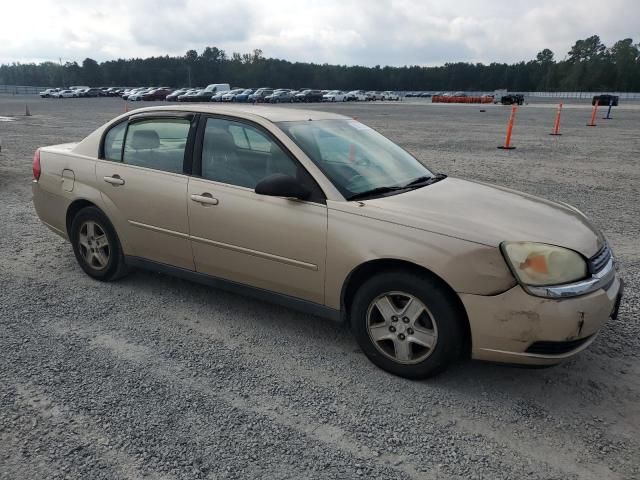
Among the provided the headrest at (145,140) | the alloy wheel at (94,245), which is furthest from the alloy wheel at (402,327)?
the alloy wheel at (94,245)

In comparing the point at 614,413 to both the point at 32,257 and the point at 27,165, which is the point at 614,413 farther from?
the point at 27,165

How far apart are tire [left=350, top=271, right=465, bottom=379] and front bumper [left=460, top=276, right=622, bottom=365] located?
0.13m

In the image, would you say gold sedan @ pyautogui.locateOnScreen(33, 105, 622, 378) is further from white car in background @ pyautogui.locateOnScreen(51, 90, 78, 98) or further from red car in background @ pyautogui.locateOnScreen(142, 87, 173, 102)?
white car in background @ pyautogui.locateOnScreen(51, 90, 78, 98)

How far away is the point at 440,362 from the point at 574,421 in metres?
0.76

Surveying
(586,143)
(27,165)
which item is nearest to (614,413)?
(27,165)

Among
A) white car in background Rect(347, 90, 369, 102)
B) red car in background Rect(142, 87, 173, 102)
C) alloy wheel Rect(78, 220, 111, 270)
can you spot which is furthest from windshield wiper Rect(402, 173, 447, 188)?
white car in background Rect(347, 90, 369, 102)

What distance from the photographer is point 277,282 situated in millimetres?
3645

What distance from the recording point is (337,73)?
14512 cm

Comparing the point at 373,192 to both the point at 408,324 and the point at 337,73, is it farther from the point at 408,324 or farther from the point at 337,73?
the point at 337,73

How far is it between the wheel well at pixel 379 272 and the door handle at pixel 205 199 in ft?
3.88

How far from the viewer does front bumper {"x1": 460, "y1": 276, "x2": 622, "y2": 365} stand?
2.81 meters

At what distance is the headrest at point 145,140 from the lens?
172 inches

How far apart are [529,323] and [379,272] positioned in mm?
899

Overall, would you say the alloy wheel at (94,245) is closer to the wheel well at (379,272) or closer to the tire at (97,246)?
the tire at (97,246)
